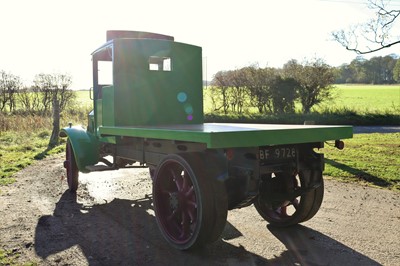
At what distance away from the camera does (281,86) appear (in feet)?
77.3

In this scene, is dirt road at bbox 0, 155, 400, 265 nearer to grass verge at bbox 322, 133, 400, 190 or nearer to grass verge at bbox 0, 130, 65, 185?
grass verge at bbox 322, 133, 400, 190

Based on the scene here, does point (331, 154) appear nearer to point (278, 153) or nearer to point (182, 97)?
point (182, 97)

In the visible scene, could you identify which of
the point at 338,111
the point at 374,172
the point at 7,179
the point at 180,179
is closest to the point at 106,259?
the point at 180,179

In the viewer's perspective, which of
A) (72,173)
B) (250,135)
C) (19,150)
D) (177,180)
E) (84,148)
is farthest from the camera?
(19,150)

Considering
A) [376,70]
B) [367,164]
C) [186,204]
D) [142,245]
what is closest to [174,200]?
[186,204]

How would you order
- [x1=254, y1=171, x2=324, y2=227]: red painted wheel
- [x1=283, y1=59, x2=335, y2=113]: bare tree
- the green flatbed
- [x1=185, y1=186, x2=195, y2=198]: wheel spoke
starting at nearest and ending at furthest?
the green flatbed < [x1=185, y1=186, x2=195, y2=198]: wheel spoke < [x1=254, y1=171, x2=324, y2=227]: red painted wheel < [x1=283, y1=59, x2=335, y2=113]: bare tree

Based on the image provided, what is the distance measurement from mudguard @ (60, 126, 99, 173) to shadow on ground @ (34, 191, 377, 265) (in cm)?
103

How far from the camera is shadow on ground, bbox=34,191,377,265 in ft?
12.1

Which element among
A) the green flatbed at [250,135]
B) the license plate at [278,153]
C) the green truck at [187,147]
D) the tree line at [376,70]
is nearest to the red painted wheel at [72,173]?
the green truck at [187,147]

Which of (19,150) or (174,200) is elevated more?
(174,200)

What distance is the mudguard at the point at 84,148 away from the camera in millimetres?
6145

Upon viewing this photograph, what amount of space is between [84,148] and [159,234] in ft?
8.07

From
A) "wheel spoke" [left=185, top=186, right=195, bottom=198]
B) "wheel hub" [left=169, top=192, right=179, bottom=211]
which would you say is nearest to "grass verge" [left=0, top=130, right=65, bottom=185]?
"wheel hub" [left=169, top=192, right=179, bottom=211]

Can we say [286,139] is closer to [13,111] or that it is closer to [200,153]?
[200,153]
